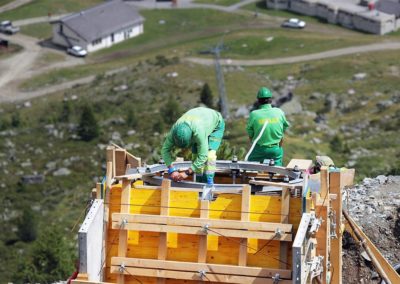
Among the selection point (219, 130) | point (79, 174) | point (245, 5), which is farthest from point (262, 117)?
point (245, 5)

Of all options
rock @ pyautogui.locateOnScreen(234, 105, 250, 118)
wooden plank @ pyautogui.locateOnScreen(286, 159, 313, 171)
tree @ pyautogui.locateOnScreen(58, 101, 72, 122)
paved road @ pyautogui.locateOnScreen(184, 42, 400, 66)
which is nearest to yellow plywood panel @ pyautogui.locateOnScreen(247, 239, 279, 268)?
wooden plank @ pyautogui.locateOnScreen(286, 159, 313, 171)

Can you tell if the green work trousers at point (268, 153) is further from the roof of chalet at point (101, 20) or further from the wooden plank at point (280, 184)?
the roof of chalet at point (101, 20)

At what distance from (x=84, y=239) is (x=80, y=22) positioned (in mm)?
94130

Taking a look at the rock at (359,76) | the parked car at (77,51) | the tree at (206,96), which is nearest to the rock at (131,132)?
the tree at (206,96)

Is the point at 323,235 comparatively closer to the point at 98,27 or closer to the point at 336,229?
the point at 336,229

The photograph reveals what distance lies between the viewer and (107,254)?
19.8 metres

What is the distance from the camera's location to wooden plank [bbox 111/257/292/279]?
1878 cm

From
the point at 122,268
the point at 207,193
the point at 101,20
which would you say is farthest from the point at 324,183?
the point at 101,20

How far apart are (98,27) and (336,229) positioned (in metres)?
92.0

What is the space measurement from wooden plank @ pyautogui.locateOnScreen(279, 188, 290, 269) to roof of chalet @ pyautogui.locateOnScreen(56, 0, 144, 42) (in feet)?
299

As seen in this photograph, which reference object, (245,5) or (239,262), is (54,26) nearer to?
(245,5)

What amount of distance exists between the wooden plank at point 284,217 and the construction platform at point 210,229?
0.02m

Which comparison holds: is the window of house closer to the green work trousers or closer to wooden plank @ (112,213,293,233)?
the green work trousers

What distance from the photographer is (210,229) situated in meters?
19.1
